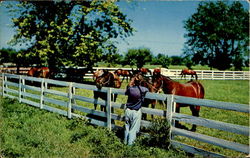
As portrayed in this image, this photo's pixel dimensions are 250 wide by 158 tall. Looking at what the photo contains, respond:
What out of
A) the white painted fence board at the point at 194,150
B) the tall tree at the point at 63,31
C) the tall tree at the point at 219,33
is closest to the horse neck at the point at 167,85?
the white painted fence board at the point at 194,150

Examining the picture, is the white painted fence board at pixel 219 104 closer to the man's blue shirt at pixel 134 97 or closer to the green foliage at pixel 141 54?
the man's blue shirt at pixel 134 97

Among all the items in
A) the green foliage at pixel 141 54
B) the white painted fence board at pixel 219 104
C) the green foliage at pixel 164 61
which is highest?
the green foliage at pixel 141 54

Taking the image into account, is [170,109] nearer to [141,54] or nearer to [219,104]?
[219,104]

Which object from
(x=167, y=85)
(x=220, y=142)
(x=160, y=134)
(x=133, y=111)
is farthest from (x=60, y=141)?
(x=220, y=142)

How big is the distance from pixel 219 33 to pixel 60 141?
5148cm

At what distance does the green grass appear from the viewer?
5.18 m

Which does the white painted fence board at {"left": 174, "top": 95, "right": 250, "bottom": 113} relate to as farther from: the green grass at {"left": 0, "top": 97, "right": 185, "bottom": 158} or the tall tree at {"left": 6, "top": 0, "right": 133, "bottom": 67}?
the tall tree at {"left": 6, "top": 0, "right": 133, "bottom": 67}

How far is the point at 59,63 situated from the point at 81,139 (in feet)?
53.1

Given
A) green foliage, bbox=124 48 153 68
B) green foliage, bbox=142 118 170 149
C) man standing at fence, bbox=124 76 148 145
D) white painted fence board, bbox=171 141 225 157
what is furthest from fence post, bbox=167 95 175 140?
green foliage, bbox=124 48 153 68

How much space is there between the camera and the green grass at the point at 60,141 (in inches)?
204

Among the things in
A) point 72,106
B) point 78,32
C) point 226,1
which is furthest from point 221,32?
point 72,106

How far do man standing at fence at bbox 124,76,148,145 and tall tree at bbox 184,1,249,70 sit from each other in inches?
1909

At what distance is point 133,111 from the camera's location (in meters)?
5.70

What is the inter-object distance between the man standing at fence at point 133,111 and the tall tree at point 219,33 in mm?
48483
